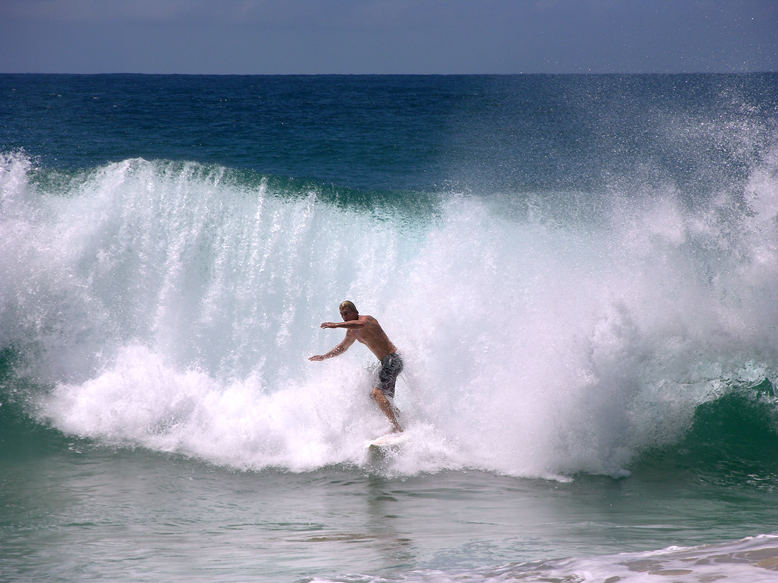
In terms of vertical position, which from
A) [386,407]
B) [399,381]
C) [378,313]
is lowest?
[386,407]

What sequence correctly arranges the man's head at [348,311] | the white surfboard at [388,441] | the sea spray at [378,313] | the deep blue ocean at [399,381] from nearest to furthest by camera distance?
the deep blue ocean at [399,381] < the white surfboard at [388,441] < the man's head at [348,311] < the sea spray at [378,313]

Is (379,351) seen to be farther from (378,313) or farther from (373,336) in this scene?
(378,313)

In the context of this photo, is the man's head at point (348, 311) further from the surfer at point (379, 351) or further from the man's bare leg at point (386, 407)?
the man's bare leg at point (386, 407)

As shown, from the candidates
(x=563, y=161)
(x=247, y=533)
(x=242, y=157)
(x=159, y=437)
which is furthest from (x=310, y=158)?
(x=247, y=533)

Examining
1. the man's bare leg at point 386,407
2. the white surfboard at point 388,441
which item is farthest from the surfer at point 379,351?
the white surfboard at point 388,441

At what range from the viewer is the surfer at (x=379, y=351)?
836 centimetres

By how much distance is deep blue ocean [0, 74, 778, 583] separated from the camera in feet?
19.0

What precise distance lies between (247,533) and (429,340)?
3543 millimetres

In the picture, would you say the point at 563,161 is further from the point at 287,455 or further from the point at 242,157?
the point at 287,455

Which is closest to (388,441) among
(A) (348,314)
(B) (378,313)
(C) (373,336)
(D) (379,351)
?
(D) (379,351)

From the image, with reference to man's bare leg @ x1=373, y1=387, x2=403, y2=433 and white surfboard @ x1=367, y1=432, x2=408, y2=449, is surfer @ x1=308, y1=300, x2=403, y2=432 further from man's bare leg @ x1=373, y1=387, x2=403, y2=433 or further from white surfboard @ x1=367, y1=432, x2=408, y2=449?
white surfboard @ x1=367, y1=432, x2=408, y2=449

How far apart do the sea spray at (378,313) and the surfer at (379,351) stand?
24 cm

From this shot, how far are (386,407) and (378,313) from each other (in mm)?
2056

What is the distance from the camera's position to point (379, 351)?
848cm
